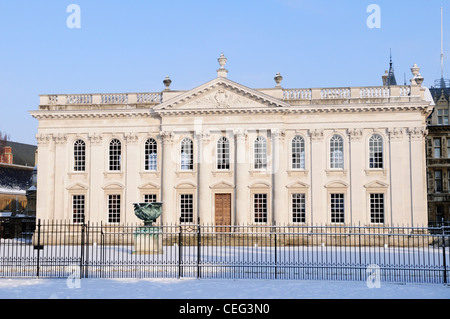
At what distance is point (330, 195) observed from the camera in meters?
38.1

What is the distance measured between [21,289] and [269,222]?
75.9ft

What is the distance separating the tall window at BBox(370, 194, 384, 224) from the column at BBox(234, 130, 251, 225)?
861cm

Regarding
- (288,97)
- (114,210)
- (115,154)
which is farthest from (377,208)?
(115,154)

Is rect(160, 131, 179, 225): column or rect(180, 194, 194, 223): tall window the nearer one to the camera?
rect(160, 131, 179, 225): column

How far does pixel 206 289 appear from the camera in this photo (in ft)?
54.9

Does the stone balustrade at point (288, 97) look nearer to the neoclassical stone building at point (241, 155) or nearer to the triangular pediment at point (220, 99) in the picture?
the neoclassical stone building at point (241, 155)

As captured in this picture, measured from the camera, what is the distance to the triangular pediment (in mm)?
37812

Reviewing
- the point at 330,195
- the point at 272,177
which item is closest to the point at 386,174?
the point at 330,195

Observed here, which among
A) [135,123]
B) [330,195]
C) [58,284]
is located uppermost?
[135,123]

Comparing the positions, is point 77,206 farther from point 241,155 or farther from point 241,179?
point 241,155

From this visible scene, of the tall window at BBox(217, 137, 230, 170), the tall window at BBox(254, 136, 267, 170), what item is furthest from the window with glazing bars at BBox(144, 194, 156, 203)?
the tall window at BBox(254, 136, 267, 170)

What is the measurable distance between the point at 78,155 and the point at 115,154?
9.60ft

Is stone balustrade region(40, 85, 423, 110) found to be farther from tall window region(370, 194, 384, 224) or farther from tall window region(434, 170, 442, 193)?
tall window region(434, 170, 442, 193)
